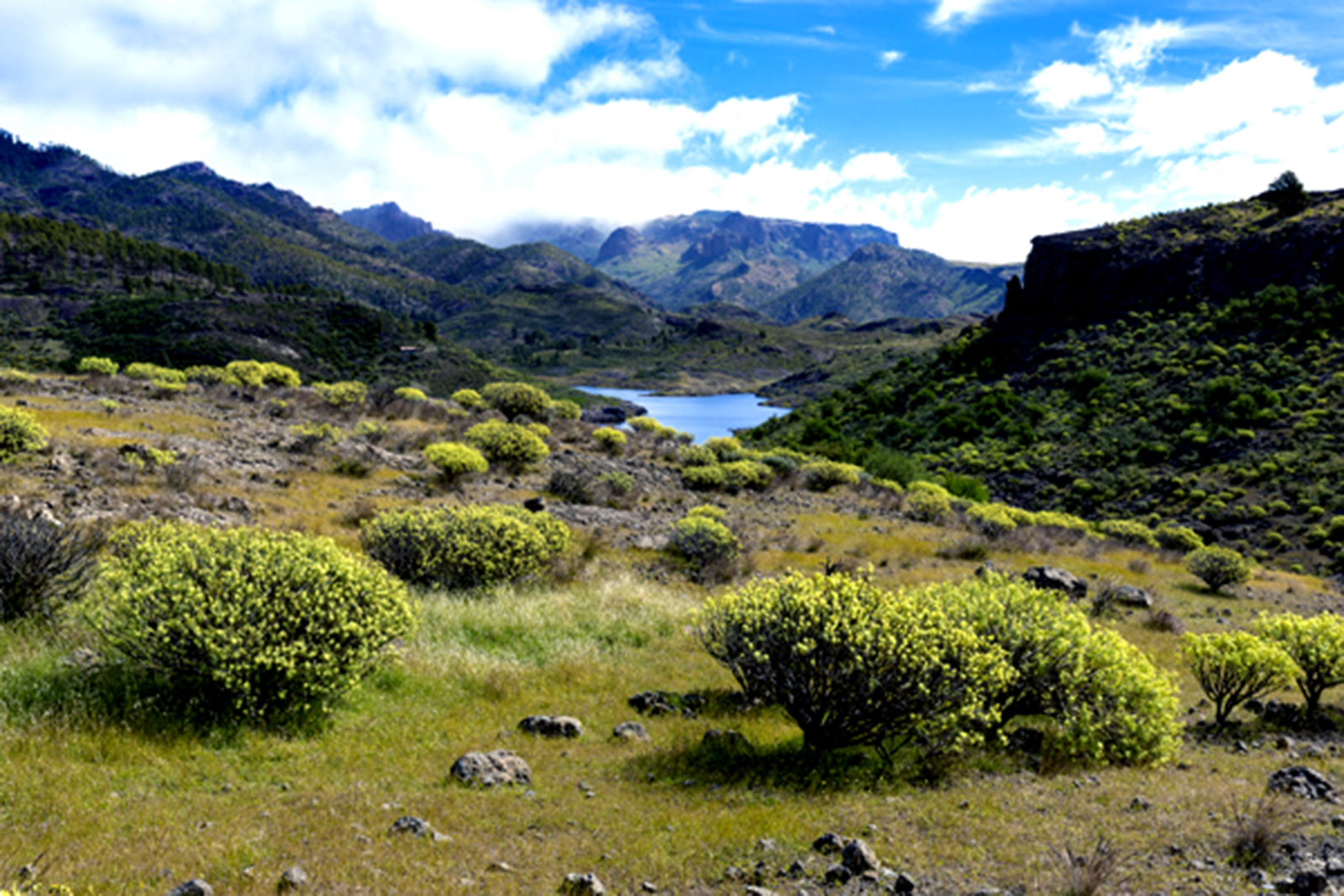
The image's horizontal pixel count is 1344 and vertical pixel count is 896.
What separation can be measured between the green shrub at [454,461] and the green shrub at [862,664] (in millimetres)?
15222

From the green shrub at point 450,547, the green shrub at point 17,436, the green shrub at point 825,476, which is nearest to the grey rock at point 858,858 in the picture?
the green shrub at point 450,547

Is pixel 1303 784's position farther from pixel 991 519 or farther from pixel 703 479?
pixel 991 519

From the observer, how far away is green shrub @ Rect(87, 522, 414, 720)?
19.1ft

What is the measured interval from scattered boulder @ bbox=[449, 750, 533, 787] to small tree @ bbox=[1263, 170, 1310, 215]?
82.6 metres

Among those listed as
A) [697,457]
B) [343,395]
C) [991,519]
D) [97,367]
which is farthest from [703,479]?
[97,367]

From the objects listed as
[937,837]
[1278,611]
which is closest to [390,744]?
[937,837]

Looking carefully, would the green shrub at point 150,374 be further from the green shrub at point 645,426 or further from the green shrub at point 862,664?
the green shrub at point 862,664

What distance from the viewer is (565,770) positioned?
20.2 feet

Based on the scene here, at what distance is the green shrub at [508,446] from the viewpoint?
24047 millimetres

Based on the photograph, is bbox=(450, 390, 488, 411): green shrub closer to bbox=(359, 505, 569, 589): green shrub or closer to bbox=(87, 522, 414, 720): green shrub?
bbox=(359, 505, 569, 589): green shrub

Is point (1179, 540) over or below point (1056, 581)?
below

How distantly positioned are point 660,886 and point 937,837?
7.73 ft

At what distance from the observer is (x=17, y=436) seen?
14.7 m

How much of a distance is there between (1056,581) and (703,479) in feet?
44.5
